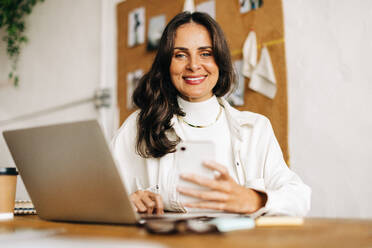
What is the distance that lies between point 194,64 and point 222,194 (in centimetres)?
86

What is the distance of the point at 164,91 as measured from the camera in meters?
1.71

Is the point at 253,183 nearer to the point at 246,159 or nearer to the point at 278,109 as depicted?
the point at 246,159

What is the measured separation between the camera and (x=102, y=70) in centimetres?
308

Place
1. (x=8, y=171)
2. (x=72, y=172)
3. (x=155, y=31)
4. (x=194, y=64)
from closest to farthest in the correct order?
(x=72, y=172), (x=8, y=171), (x=194, y=64), (x=155, y=31)

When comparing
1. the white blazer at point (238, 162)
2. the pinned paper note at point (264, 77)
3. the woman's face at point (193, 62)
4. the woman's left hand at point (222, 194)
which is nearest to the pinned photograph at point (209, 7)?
the pinned paper note at point (264, 77)

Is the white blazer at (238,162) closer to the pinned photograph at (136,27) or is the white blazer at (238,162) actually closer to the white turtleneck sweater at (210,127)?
the white turtleneck sweater at (210,127)

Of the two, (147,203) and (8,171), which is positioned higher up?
(8,171)

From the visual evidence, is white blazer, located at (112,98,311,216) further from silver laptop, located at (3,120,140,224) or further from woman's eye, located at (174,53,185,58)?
silver laptop, located at (3,120,140,224)

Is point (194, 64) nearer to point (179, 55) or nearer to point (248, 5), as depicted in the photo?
point (179, 55)

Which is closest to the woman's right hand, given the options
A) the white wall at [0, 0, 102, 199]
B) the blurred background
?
the blurred background

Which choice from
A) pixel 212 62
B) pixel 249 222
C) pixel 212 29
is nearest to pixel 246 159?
pixel 212 62

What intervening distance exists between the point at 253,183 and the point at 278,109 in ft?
2.69

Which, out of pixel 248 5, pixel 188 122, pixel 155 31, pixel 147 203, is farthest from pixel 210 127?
pixel 155 31

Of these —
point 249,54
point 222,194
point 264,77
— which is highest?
Answer: point 249,54
